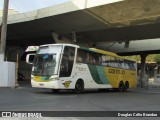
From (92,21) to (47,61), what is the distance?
1160cm

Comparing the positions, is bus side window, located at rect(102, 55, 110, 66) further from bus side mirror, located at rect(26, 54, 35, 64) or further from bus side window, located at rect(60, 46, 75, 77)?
bus side mirror, located at rect(26, 54, 35, 64)

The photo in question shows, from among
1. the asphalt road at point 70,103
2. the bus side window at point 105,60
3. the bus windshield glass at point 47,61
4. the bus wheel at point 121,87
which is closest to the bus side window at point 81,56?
the bus windshield glass at point 47,61

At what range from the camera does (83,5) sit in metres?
28.1

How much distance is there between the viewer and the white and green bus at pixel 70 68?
20953 mm

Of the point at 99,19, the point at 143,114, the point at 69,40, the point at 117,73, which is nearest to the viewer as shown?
the point at 143,114

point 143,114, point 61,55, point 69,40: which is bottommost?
point 143,114

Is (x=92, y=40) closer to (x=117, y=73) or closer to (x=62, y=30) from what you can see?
(x=62, y=30)

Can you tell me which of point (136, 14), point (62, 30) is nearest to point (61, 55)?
point (136, 14)

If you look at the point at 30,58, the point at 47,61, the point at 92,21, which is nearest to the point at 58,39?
the point at 92,21

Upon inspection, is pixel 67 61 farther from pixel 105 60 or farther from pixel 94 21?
pixel 94 21

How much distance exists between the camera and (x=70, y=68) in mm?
21750

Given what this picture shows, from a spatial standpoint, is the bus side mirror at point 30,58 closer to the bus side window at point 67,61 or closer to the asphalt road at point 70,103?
the bus side window at point 67,61

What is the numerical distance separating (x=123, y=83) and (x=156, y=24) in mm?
6022

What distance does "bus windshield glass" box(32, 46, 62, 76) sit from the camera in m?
21.0
